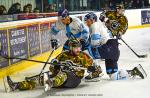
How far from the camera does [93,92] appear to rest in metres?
5.04

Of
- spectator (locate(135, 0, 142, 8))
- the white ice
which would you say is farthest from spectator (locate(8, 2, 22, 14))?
spectator (locate(135, 0, 142, 8))

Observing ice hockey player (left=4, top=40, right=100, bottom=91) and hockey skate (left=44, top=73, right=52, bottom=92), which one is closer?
hockey skate (left=44, top=73, right=52, bottom=92)

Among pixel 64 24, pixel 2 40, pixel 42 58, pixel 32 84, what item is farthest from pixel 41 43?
pixel 32 84

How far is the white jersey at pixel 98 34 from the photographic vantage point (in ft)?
18.4

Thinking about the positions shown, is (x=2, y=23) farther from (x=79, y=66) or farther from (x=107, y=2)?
(x=107, y=2)

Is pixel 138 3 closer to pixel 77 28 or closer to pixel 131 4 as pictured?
pixel 131 4

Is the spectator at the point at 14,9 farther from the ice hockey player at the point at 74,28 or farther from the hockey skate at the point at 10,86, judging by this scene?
the hockey skate at the point at 10,86

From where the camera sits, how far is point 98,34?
560cm

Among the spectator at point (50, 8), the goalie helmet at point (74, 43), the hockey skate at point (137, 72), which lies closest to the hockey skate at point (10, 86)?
the goalie helmet at point (74, 43)

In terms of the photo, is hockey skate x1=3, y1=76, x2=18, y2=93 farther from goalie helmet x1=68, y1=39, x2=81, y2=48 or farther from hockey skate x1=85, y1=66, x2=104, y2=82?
hockey skate x1=85, y1=66, x2=104, y2=82

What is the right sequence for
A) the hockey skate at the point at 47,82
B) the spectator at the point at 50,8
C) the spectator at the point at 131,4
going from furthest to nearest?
the spectator at the point at 131,4 → the spectator at the point at 50,8 → the hockey skate at the point at 47,82

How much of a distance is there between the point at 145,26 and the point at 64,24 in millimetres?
8507

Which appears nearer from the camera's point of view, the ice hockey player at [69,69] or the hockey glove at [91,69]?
the ice hockey player at [69,69]

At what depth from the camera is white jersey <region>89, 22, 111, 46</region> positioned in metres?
5.61
